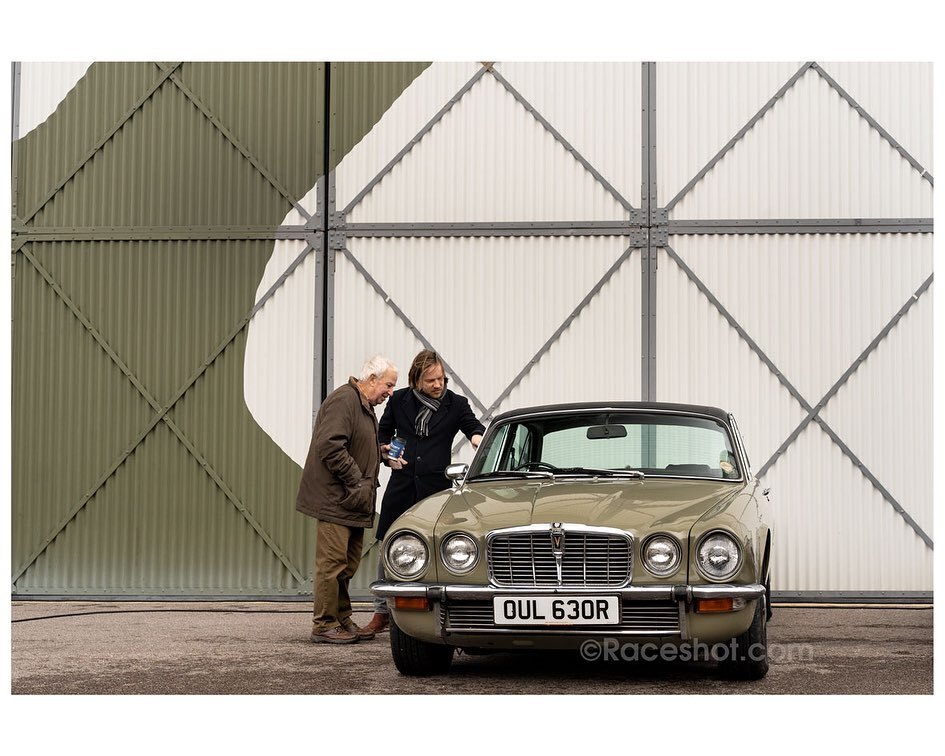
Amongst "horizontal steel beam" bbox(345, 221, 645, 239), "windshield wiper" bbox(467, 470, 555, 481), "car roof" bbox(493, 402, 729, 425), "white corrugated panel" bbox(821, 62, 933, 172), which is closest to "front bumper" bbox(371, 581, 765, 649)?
"windshield wiper" bbox(467, 470, 555, 481)

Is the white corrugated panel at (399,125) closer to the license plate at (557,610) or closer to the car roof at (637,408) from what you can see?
the car roof at (637,408)

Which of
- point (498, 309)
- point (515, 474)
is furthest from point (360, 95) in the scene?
point (515, 474)

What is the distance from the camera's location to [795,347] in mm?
9484

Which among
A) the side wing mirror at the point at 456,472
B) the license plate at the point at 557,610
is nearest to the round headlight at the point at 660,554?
the license plate at the point at 557,610

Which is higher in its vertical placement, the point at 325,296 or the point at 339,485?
the point at 325,296

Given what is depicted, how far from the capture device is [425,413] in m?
7.15

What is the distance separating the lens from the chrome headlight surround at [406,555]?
514cm

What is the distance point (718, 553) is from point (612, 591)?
0.55 metres

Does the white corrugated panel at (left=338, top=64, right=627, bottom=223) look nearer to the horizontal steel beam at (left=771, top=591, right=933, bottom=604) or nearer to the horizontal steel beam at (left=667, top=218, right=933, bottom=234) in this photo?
the horizontal steel beam at (left=667, top=218, right=933, bottom=234)

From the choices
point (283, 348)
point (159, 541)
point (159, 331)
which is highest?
point (159, 331)

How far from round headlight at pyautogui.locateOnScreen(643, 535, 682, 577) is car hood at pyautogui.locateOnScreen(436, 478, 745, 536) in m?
0.05

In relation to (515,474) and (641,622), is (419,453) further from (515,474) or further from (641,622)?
(641,622)

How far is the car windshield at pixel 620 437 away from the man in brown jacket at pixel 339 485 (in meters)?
0.91

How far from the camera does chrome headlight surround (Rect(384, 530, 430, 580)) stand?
514cm
